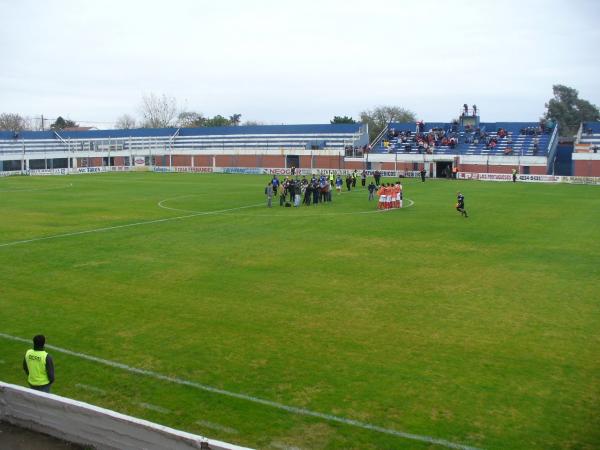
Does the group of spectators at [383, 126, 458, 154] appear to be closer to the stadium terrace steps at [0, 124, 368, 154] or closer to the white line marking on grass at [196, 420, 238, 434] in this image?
the stadium terrace steps at [0, 124, 368, 154]

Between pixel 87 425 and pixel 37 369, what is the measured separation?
1.82 metres

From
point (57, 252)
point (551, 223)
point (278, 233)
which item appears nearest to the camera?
point (57, 252)

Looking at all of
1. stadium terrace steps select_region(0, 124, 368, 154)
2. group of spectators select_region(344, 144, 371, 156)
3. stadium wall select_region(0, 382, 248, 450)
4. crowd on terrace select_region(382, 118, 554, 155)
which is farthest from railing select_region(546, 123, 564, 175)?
stadium wall select_region(0, 382, 248, 450)

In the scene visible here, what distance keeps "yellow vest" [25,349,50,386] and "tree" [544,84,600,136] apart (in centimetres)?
10039

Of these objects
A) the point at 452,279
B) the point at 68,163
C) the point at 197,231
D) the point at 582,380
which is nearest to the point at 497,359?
the point at 582,380

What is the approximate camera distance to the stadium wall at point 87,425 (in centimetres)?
672

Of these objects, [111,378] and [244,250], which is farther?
[244,250]

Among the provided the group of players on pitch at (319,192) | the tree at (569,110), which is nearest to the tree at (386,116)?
the tree at (569,110)

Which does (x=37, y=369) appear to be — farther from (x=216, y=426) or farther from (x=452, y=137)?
(x=452, y=137)

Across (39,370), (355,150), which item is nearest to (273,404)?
(39,370)

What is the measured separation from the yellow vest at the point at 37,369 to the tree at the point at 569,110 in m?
100

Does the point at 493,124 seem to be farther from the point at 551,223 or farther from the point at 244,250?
the point at 244,250

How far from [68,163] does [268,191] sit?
5678 cm

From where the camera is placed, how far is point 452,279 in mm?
16781
